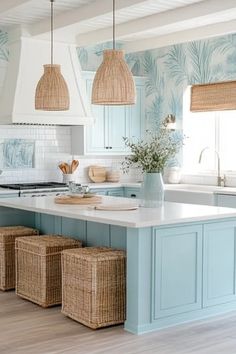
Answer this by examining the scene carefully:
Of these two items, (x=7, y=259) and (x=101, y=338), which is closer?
(x=101, y=338)

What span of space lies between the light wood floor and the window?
134 inches

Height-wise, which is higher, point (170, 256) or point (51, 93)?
point (51, 93)

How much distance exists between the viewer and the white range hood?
7426mm

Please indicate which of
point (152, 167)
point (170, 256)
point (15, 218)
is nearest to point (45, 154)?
point (15, 218)

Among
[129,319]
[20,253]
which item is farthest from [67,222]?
[129,319]

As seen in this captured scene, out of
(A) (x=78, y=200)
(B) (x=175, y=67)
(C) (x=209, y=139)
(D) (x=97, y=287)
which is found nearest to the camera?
(D) (x=97, y=287)

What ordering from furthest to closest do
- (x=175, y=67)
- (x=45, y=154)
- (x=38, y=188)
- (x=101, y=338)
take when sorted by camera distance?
(x=175, y=67) → (x=45, y=154) → (x=38, y=188) → (x=101, y=338)

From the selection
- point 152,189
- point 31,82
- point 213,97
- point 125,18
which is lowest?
point 152,189

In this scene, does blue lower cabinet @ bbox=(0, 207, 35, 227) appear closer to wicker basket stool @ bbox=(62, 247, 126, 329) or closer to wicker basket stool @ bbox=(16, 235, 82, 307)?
wicker basket stool @ bbox=(16, 235, 82, 307)

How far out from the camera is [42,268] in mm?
5352

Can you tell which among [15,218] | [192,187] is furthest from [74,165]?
[15,218]

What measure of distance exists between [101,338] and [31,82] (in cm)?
393

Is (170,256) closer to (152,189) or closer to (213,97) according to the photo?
(152,189)

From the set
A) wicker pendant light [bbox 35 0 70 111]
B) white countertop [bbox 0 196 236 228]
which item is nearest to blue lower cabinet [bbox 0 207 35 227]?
white countertop [bbox 0 196 236 228]
